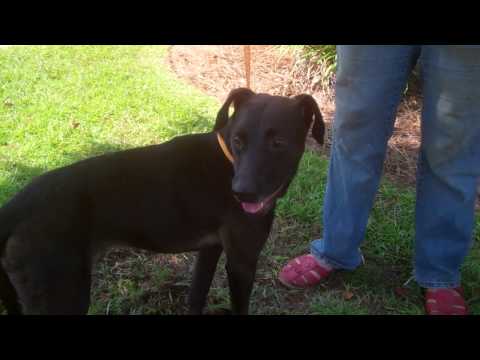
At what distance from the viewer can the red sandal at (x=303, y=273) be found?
3.07 m

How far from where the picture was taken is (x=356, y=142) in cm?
271

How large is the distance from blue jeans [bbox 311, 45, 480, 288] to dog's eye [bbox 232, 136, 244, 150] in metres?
0.71

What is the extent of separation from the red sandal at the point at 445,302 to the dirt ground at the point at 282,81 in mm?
1436

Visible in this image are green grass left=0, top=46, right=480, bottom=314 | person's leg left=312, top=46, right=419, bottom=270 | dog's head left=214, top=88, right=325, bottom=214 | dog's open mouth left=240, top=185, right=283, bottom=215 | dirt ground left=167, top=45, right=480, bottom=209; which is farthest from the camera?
dirt ground left=167, top=45, right=480, bottom=209

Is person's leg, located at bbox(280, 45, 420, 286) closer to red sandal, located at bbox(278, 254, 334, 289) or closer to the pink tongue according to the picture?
red sandal, located at bbox(278, 254, 334, 289)

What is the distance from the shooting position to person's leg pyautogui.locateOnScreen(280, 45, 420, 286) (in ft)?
8.10

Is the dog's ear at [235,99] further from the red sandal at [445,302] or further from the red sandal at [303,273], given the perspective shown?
the red sandal at [445,302]

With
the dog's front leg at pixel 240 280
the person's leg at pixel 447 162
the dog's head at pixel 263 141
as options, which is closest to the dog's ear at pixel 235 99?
the dog's head at pixel 263 141

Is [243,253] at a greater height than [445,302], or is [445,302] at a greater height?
[243,253]

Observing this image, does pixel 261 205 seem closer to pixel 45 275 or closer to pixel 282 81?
pixel 45 275

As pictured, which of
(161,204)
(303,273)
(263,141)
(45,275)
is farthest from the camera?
(303,273)

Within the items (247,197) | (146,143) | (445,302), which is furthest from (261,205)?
(146,143)

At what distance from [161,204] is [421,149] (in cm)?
144

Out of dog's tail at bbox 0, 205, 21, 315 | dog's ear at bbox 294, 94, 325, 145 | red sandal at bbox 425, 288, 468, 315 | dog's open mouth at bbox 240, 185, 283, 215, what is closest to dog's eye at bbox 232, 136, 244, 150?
dog's open mouth at bbox 240, 185, 283, 215
